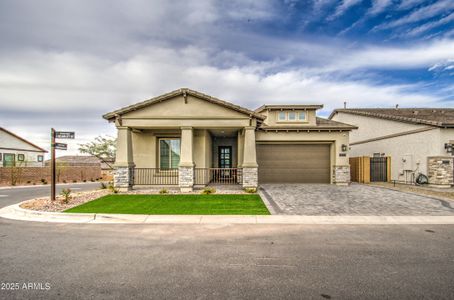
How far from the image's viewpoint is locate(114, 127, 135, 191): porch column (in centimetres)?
1199

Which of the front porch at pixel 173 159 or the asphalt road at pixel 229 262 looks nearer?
the asphalt road at pixel 229 262

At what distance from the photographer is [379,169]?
1716 centimetres

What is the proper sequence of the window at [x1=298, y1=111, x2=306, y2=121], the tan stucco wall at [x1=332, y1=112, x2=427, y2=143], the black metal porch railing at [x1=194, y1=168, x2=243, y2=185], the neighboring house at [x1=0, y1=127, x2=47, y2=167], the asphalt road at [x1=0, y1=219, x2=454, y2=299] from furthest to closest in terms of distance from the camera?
the neighboring house at [x1=0, y1=127, x2=47, y2=167] < the tan stucco wall at [x1=332, y1=112, x2=427, y2=143] < the window at [x1=298, y1=111, x2=306, y2=121] < the black metal porch railing at [x1=194, y1=168, x2=243, y2=185] < the asphalt road at [x1=0, y1=219, x2=454, y2=299]

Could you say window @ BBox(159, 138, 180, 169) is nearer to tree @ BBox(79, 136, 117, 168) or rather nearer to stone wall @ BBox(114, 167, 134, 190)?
stone wall @ BBox(114, 167, 134, 190)

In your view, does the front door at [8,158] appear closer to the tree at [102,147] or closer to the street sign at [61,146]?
the tree at [102,147]

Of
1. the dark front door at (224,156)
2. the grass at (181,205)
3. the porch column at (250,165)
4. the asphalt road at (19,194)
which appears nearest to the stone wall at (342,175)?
the porch column at (250,165)

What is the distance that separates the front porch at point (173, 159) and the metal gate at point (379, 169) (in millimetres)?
10850

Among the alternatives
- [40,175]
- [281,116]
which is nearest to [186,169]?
[281,116]

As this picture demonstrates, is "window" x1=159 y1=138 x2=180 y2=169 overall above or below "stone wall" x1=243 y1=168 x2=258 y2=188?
above

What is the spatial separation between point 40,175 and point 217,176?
18.2 m

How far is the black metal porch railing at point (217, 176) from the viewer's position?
13828 mm

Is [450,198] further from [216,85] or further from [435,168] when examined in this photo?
[216,85]

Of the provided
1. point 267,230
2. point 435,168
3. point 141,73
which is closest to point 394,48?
point 435,168

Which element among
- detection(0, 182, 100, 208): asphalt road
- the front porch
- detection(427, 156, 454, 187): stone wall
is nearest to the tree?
detection(0, 182, 100, 208): asphalt road
